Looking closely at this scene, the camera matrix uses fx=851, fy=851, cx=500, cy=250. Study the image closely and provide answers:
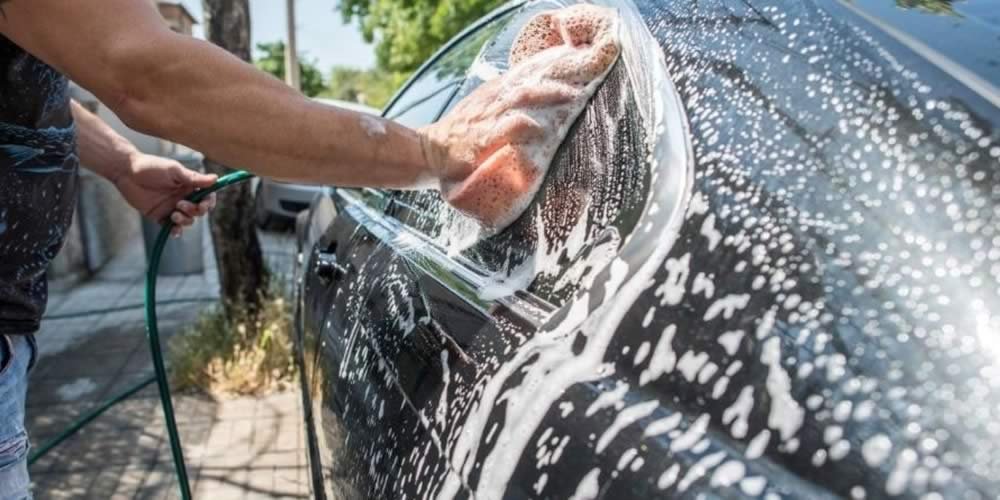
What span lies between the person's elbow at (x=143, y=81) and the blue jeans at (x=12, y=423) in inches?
20.3

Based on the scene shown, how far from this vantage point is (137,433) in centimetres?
365

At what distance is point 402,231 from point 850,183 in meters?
1.16

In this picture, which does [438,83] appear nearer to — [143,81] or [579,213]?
[143,81]

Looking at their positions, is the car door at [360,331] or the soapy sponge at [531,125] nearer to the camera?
the soapy sponge at [531,125]

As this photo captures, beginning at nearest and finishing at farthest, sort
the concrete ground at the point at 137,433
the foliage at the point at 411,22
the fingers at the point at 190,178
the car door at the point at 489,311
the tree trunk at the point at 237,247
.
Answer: the car door at the point at 489,311 → the fingers at the point at 190,178 → the concrete ground at the point at 137,433 → the tree trunk at the point at 237,247 → the foliage at the point at 411,22

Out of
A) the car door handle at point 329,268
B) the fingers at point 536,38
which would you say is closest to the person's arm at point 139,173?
the car door handle at point 329,268

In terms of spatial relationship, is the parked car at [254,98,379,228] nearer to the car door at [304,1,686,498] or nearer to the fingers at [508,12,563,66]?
the car door at [304,1,686,498]

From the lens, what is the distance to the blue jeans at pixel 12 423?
143cm

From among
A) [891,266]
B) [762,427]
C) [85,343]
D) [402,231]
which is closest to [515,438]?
[762,427]

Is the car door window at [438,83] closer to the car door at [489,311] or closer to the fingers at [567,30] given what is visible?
the car door at [489,311]

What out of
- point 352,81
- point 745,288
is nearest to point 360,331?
point 745,288

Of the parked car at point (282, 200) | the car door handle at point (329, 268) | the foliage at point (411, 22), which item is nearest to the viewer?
the car door handle at point (329, 268)

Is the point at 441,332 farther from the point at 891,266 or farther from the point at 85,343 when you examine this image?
the point at 85,343

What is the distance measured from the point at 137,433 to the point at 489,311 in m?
3.02
